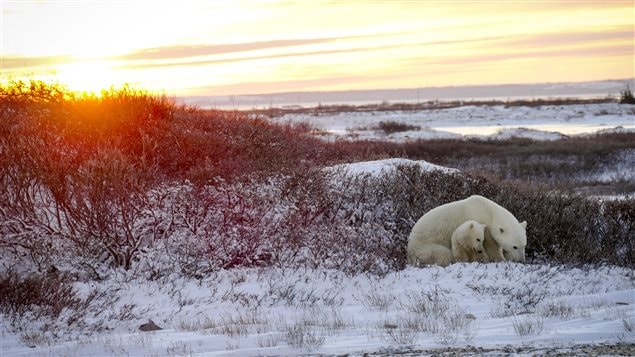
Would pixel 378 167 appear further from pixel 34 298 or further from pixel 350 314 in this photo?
pixel 34 298

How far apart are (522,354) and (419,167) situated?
8585 millimetres

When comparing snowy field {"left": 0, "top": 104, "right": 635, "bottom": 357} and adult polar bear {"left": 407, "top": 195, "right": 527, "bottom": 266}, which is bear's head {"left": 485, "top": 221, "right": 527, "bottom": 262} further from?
snowy field {"left": 0, "top": 104, "right": 635, "bottom": 357}

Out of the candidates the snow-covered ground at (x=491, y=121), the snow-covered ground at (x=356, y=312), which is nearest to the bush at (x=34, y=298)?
the snow-covered ground at (x=356, y=312)

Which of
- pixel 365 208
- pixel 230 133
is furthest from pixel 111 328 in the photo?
pixel 230 133

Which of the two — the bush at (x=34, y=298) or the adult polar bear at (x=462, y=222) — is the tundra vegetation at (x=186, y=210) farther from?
the adult polar bear at (x=462, y=222)

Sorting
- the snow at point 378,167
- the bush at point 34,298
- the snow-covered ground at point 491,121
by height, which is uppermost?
the snow at point 378,167

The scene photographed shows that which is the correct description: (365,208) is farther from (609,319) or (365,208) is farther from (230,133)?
(609,319)

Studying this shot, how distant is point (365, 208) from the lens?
12.7 meters

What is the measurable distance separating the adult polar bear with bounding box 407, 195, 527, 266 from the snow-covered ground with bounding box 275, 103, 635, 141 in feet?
82.5

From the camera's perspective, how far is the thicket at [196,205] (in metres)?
10.5

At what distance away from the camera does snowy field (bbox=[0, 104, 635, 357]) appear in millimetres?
6129

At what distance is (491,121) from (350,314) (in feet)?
143

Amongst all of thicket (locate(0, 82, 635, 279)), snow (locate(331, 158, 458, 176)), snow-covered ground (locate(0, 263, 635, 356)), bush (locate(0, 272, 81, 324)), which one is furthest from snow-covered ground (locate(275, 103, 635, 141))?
bush (locate(0, 272, 81, 324))

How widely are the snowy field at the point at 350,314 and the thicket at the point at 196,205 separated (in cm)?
75
